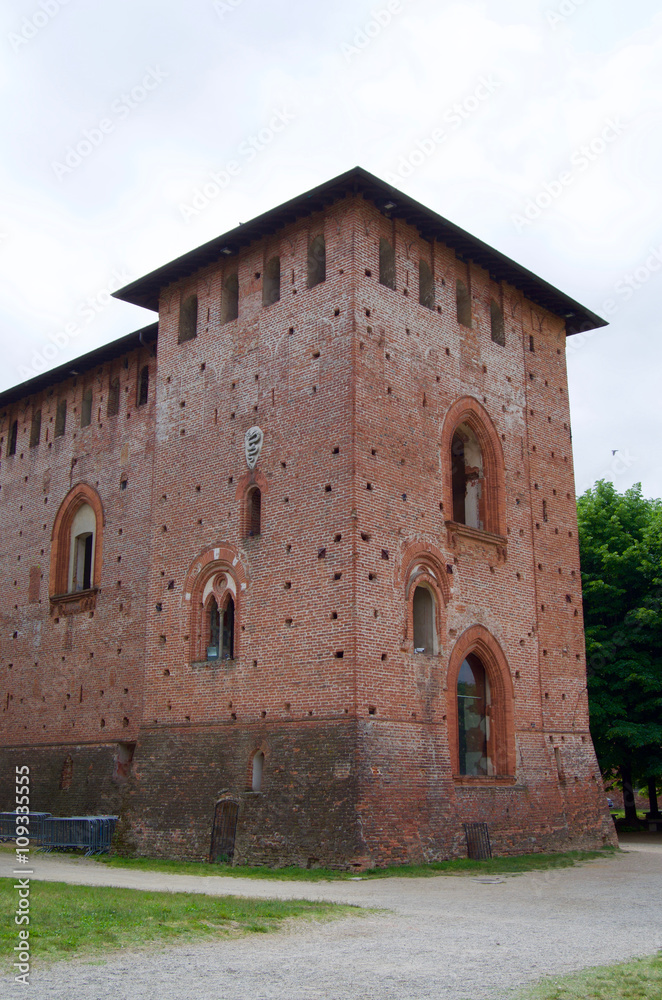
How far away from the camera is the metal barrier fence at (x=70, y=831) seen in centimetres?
1862

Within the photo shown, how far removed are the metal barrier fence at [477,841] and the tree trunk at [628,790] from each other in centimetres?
959

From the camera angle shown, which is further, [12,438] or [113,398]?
[12,438]

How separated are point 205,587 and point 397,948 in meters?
10.7

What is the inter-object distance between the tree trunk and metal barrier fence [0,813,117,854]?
A: 13365mm

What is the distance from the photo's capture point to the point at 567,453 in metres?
21.5

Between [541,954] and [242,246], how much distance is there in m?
14.9

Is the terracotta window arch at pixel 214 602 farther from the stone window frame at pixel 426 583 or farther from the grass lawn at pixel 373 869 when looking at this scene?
the grass lawn at pixel 373 869

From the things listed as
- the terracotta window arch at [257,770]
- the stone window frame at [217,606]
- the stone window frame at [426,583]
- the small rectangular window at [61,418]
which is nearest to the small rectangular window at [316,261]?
the stone window frame at [426,583]

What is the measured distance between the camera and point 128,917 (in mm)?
8984

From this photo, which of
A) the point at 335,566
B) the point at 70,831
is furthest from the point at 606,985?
the point at 70,831

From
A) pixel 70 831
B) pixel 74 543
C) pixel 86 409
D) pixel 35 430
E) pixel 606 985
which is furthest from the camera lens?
pixel 35 430

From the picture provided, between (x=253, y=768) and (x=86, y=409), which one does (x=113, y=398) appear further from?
(x=253, y=768)

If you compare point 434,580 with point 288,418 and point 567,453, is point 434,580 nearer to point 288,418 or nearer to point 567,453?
point 288,418

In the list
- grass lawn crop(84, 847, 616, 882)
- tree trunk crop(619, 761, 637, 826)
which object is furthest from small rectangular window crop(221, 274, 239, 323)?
tree trunk crop(619, 761, 637, 826)
